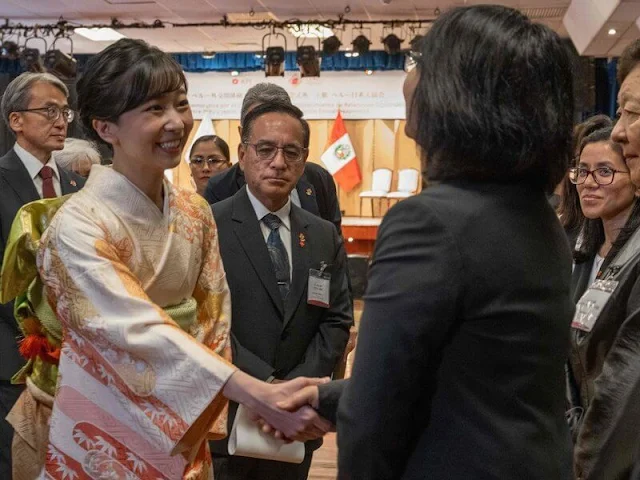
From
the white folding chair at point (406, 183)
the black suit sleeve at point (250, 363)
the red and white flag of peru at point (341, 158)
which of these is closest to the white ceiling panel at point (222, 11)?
the red and white flag of peru at point (341, 158)

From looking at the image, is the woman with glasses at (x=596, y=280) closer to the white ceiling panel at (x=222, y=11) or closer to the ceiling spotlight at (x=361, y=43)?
the white ceiling panel at (x=222, y=11)

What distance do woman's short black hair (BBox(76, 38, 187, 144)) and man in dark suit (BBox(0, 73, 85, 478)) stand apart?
1.54 m

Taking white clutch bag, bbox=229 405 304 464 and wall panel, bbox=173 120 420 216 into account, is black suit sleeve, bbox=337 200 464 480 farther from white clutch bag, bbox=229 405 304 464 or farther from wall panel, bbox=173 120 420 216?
wall panel, bbox=173 120 420 216

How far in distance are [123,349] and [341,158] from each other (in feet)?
34.3

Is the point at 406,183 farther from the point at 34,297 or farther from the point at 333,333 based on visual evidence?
the point at 34,297

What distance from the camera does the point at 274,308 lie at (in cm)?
239

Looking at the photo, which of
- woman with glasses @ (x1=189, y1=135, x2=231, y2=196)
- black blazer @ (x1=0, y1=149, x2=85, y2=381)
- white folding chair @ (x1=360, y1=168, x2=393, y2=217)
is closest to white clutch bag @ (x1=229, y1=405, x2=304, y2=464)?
black blazer @ (x1=0, y1=149, x2=85, y2=381)

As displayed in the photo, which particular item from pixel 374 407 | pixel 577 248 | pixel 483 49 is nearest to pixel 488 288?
pixel 374 407

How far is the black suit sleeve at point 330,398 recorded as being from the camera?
55.1 inches

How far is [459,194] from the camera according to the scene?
112 cm

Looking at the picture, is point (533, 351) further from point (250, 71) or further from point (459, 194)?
point (250, 71)

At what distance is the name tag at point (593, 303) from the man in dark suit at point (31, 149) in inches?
85.9

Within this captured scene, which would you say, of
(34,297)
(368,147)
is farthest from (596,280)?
(368,147)

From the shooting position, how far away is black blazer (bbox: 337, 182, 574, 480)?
41.9 inches
